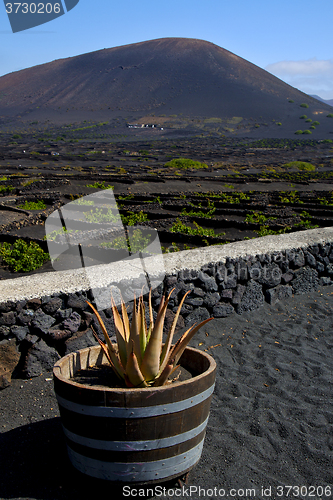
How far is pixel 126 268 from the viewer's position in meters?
4.60

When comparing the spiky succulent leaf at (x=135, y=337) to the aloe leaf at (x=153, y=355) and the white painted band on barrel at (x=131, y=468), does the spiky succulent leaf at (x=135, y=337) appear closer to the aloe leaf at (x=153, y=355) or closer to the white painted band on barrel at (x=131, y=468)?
the aloe leaf at (x=153, y=355)

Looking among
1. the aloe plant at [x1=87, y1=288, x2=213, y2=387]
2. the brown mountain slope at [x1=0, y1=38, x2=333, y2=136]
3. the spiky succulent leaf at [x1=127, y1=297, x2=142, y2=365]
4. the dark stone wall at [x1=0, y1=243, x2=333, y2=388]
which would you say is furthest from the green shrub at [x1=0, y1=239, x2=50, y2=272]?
the brown mountain slope at [x1=0, y1=38, x2=333, y2=136]

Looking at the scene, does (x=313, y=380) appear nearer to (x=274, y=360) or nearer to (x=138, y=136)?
(x=274, y=360)

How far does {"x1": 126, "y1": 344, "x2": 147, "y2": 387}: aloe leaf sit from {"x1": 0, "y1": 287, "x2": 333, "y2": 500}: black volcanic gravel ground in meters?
0.63

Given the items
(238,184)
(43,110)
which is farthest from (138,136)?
(238,184)

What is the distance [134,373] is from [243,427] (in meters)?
1.42

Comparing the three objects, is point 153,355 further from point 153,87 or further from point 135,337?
point 153,87

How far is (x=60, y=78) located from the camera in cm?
17450

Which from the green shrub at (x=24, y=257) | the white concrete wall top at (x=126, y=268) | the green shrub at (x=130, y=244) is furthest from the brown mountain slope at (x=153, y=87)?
the white concrete wall top at (x=126, y=268)

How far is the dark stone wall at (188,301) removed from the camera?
3832 mm

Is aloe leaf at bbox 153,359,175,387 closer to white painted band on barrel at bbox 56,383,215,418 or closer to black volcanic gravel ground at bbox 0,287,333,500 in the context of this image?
white painted band on barrel at bbox 56,383,215,418

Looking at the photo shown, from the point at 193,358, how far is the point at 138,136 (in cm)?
10223

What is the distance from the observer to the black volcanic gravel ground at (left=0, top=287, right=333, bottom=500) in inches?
104

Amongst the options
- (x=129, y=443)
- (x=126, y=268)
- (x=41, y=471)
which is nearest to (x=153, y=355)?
(x=129, y=443)
